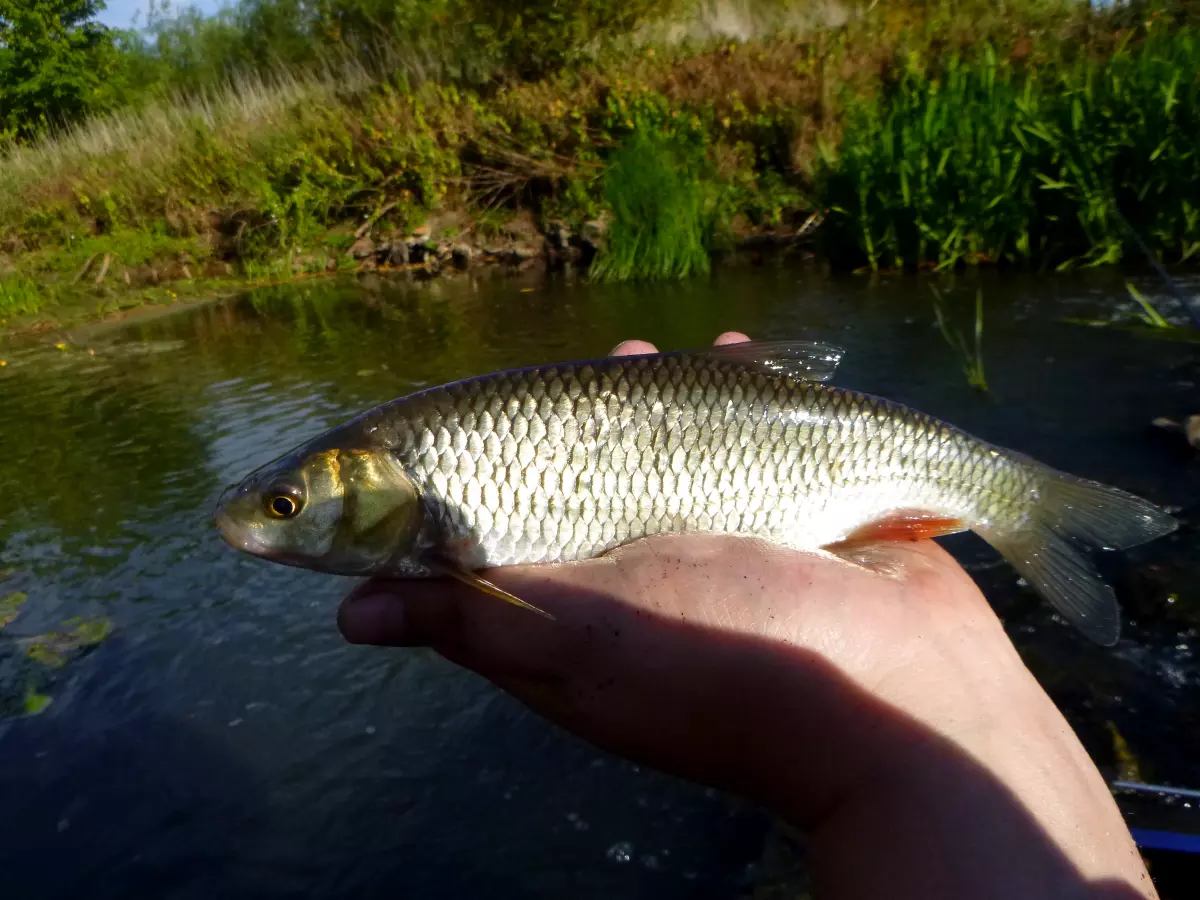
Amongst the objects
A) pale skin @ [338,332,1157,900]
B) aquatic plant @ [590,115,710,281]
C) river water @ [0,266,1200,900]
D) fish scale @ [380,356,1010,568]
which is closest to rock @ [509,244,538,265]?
aquatic plant @ [590,115,710,281]

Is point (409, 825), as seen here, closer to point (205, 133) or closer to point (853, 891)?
point (853, 891)

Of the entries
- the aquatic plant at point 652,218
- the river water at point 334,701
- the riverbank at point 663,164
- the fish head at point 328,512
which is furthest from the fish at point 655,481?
the aquatic plant at point 652,218

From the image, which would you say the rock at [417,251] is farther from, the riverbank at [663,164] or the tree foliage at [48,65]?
Result: the tree foliage at [48,65]

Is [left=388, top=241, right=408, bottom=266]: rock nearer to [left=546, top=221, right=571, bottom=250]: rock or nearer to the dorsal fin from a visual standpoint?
[left=546, top=221, right=571, bottom=250]: rock

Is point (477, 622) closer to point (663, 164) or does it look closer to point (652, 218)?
point (652, 218)

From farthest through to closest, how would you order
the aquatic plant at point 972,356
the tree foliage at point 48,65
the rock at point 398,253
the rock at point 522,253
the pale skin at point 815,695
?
A: the tree foliage at point 48,65, the rock at point 398,253, the rock at point 522,253, the aquatic plant at point 972,356, the pale skin at point 815,695

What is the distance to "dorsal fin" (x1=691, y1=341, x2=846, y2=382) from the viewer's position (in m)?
2.41

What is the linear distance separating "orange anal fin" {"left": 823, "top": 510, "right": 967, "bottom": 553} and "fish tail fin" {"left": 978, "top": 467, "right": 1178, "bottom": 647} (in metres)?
0.13

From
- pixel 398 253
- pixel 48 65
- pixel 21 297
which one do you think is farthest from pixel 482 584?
pixel 48 65

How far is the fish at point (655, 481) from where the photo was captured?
219 centimetres

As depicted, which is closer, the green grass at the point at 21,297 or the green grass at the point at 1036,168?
the green grass at the point at 1036,168

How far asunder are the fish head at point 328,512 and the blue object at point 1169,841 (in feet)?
7.33

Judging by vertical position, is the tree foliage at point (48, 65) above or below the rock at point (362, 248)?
above

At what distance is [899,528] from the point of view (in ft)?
8.11
